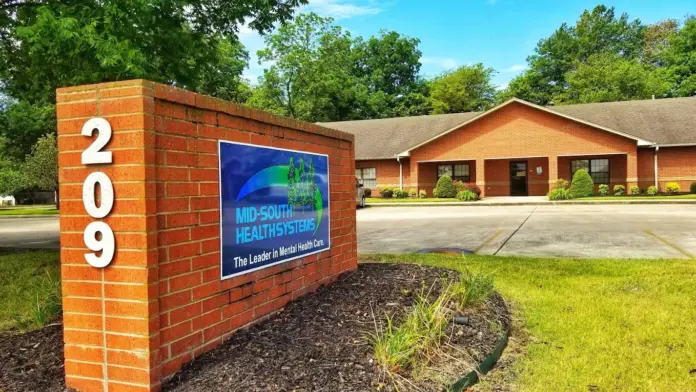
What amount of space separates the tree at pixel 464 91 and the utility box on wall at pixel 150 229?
55.0 meters

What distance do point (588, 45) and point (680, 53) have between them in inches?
523

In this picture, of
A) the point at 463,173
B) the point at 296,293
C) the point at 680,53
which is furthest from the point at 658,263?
the point at 680,53

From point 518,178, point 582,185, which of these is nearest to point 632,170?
point 582,185

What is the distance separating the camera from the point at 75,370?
10.5ft

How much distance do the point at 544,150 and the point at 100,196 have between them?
32100 mm

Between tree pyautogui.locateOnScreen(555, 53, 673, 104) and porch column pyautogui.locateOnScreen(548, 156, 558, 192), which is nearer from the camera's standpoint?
porch column pyautogui.locateOnScreen(548, 156, 558, 192)

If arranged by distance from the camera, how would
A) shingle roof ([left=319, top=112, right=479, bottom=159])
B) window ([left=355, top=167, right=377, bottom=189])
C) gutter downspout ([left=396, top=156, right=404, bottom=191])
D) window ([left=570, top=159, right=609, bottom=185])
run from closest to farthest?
window ([left=570, top=159, right=609, bottom=185]) → gutter downspout ([left=396, top=156, right=404, bottom=191]) → shingle roof ([left=319, top=112, right=479, bottom=159]) → window ([left=355, top=167, right=377, bottom=189])

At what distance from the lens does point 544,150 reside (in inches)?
1259

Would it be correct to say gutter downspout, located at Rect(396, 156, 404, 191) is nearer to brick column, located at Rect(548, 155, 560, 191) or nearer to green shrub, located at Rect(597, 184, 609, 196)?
brick column, located at Rect(548, 155, 560, 191)

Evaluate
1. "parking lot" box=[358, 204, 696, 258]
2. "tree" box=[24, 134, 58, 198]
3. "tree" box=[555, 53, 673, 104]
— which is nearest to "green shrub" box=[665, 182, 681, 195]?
"parking lot" box=[358, 204, 696, 258]

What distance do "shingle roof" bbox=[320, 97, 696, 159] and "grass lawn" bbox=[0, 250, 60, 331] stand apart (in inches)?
1120

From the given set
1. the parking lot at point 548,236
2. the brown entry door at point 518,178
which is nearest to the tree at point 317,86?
the brown entry door at point 518,178

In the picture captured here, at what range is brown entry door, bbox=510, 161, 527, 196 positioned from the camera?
34906 millimetres

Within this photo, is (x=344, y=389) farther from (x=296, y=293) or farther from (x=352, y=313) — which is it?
(x=296, y=293)
